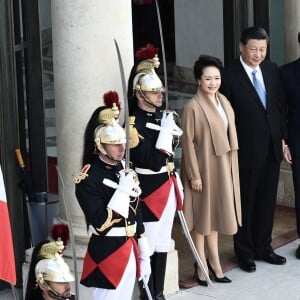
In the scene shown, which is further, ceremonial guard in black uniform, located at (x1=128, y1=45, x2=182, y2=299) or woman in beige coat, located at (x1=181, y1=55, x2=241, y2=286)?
woman in beige coat, located at (x1=181, y1=55, x2=241, y2=286)

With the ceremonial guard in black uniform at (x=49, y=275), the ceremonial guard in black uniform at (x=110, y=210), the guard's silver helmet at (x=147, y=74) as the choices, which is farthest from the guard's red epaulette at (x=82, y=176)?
the guard's silver helmet at (x=147, y=74)

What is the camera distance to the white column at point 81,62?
21.4 feet

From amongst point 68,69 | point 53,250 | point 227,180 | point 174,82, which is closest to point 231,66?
point 227,180

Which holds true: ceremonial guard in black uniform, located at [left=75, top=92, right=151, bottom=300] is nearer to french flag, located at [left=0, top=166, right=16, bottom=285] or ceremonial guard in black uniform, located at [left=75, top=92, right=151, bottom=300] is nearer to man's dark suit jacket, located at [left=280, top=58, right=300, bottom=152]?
french flag, located at [left=0, top=166, right=16, bottom=285]

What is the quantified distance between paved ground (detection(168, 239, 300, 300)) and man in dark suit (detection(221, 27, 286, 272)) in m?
0.12

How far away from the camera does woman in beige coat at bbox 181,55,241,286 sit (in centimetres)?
694

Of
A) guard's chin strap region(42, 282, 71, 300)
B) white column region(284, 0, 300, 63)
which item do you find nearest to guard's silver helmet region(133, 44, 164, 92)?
guard's chin strap region(42, 282, 71, 300)

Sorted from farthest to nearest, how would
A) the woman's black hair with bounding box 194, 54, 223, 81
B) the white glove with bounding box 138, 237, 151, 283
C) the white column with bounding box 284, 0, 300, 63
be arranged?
1. the white column with bounding box 284, 0, 300, 63
2. the woman's black hair with bounding box 194, 54, 223, 81
3. the white glove with bounding box 138, 237, 151, 283

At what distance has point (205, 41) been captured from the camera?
452 inches

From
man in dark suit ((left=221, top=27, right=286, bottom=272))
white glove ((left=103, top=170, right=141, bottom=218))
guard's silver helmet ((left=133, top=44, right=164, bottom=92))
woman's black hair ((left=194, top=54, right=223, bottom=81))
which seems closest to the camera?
white glove ((left=103, top=170, right=141, bottom=218))

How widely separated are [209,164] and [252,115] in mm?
526

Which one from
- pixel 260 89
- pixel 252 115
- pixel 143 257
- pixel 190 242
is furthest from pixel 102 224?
pixel 260 89

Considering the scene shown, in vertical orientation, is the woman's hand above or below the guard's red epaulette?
below

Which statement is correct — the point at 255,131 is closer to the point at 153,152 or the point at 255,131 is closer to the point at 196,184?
the point at 196,184
